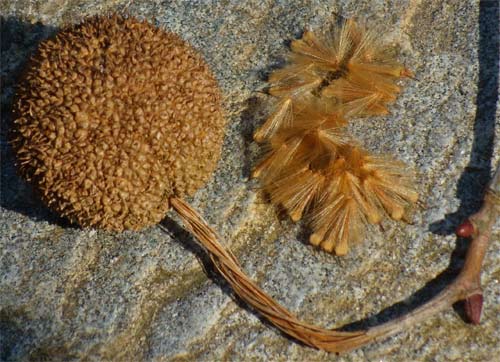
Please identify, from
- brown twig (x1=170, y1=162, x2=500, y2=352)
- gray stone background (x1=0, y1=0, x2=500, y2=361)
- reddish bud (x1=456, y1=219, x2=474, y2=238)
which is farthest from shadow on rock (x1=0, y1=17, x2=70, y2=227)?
reddish bud (x1=456, y1=219, x2=474, y2=238)

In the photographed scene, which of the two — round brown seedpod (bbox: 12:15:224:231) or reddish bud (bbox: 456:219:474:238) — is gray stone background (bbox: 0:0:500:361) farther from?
round brown seedpod (bbox: 12:15:224:231)

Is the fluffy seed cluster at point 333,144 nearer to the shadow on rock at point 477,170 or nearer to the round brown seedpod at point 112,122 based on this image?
the shadow on rock at point 477,170

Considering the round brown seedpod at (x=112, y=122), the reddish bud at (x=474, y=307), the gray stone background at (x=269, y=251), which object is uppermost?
the round brown seedpod at (x=112, y=122)

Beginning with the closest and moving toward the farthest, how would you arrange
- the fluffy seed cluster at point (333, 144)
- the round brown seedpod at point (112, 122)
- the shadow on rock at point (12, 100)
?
1. the round brown seedpod at point (112, 122)
2. the fluffy seed cluster at point (333, 144)
3. the shadow on rock at point (12, 100)

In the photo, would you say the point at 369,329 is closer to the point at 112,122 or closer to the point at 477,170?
the point at 477,170

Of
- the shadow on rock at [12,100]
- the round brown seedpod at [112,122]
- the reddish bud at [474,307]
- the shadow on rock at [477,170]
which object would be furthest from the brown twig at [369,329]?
the shadow on rock at [12,100]
